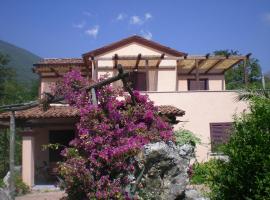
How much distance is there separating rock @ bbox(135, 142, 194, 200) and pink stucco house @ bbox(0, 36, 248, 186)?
20.4 ft

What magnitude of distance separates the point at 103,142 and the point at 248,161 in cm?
436

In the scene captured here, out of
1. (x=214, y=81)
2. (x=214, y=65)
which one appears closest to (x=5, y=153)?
(x=214, y=65)

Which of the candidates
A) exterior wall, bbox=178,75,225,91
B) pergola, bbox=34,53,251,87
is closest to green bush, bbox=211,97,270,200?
pergola, bbox=34,53,251,87

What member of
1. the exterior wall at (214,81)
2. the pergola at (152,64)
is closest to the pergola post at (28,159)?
the pergola at (152,64)

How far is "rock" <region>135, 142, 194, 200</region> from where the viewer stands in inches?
396

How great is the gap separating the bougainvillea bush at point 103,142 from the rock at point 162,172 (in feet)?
0.95

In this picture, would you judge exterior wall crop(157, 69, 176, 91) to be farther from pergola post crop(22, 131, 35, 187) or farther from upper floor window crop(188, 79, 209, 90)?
pergola post crop(22, 131, 35, 187)

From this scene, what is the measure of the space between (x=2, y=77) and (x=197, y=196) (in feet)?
160

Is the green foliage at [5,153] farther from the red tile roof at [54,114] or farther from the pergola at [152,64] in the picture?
the pergola at [152,64]

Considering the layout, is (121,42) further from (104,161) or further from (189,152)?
(104,161)

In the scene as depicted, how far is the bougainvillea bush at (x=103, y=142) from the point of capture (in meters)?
9.53

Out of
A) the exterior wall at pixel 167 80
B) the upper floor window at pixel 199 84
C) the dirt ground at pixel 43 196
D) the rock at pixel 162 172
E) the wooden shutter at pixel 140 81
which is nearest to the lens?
the rock at pixel 162 172

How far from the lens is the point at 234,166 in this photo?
6547mm

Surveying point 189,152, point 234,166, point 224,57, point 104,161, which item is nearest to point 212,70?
point 224,57
